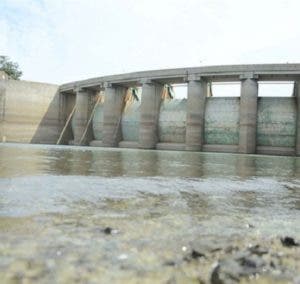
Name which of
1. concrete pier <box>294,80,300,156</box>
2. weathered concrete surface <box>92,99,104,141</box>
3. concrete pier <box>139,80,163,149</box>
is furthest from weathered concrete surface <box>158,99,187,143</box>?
concrete pier <box>294,80,300,156</box>

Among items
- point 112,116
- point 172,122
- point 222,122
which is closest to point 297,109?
point 222,122

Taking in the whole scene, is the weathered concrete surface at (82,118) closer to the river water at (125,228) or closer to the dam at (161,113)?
the dam at (161,113)

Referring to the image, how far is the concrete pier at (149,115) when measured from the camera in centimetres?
2872

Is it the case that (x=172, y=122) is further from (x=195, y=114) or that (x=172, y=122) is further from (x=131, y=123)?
(x=131, y=123)

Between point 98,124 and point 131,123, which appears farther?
point 98,124

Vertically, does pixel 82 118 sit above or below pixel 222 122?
above

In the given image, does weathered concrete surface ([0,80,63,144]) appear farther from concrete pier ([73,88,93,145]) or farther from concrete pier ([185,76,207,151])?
concrete pier ([185,76,207,151])

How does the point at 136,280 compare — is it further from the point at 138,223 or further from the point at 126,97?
the point at 126,97

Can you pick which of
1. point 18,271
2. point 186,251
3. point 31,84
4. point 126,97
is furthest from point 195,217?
point 31,84

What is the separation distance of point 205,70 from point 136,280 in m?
25.7

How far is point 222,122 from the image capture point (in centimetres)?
2694

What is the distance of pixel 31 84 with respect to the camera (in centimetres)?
3675

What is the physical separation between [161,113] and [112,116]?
439cm

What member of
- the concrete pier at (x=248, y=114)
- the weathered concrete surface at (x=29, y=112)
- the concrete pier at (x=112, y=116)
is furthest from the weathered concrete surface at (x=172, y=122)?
the weathered concrete surface at (x=29, y=112)
